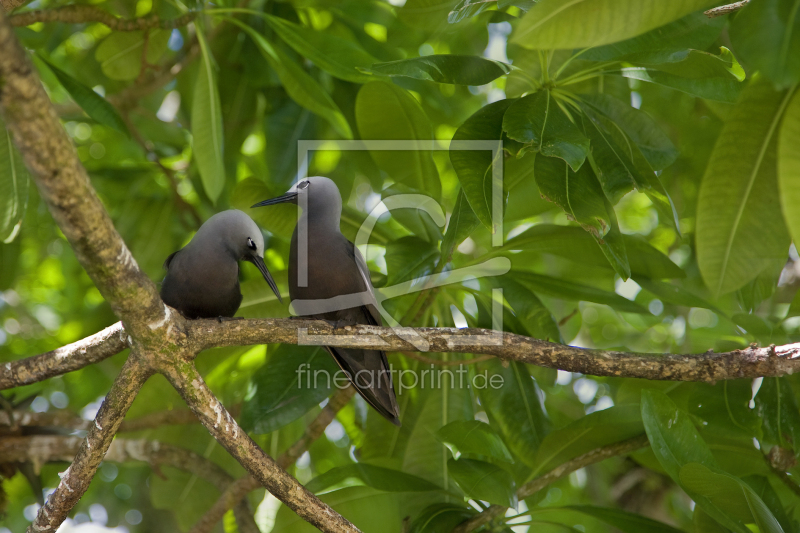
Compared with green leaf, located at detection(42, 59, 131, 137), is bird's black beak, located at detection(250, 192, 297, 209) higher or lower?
lower

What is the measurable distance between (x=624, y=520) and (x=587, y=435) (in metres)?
0.40

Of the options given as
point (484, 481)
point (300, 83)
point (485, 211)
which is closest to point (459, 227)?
point (485, 211)

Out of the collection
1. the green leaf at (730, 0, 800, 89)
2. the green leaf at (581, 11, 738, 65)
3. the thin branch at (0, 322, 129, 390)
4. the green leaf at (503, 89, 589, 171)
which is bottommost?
the thin branch at (0, 322, 129, 390)

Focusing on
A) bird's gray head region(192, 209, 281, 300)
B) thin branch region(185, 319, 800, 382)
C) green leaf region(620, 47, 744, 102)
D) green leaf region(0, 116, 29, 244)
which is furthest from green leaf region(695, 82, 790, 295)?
green leaf region(0, 116, 29, 244)

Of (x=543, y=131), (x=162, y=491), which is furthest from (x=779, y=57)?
(x=162, y=491)

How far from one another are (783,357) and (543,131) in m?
1.16

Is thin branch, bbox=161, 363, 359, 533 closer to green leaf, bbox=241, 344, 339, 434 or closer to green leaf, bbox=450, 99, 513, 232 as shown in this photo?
green leaf, bbox=241, 344, 339, 434

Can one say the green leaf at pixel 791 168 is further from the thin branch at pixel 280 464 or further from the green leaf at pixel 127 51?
the green leaf at pixel 127 51

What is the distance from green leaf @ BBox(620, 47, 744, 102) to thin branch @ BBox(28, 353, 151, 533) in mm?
2289

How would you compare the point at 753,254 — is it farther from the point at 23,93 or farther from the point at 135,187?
the point at 135,187

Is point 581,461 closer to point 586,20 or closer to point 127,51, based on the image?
point 586,20

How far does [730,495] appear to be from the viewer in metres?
2.30

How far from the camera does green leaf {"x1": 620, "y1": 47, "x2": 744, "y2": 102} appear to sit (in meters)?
2.41

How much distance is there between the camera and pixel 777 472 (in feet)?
9.28
